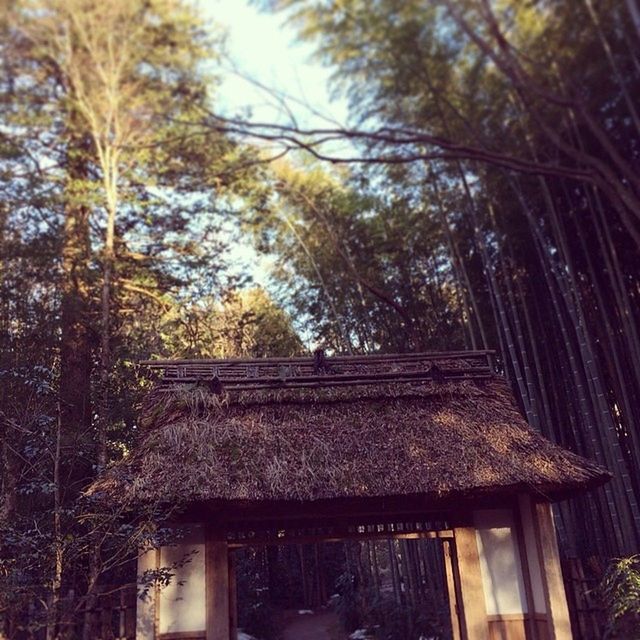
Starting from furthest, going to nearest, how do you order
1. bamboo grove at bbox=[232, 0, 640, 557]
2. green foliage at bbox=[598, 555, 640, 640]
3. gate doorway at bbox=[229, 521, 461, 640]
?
1. gate doorway at bbox=[229, 521, 461, 640]
2. green foliage at bbox=[598, 555, 640, 640]
3. bamboo grove at bbox=[232, 0, 640, 557]

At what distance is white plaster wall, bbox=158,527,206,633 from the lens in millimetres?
5074

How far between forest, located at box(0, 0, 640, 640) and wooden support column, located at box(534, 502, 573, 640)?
39cm

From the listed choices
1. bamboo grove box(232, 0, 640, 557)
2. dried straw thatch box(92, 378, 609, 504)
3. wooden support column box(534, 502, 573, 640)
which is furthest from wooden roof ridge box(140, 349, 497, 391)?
wooden support column box(534, 502, 573, 640)

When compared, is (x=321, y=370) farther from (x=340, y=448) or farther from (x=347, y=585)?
(x=347, y=585)

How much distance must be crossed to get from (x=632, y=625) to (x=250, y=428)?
3402 millimetres

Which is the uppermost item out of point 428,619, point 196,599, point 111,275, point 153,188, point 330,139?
point 153,188

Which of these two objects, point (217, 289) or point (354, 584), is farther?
point (354, 584)

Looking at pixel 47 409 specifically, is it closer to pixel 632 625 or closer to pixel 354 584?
pixel 632 625

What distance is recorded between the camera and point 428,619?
26.8 feet

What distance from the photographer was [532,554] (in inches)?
212

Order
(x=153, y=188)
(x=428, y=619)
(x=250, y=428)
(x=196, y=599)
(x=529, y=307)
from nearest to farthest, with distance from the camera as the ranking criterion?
(x=196, y=599), (x=250, y=428), (x=529, y=307), (x=428, y=619), (x=153, y=188)

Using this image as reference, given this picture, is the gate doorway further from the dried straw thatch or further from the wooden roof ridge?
the wooden roof ridge

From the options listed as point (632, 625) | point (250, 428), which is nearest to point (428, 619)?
point (632, 625)

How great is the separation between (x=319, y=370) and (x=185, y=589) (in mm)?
2339
